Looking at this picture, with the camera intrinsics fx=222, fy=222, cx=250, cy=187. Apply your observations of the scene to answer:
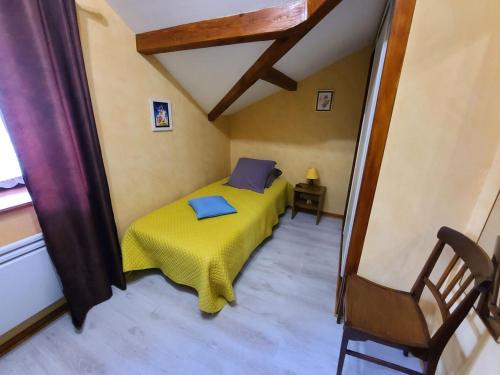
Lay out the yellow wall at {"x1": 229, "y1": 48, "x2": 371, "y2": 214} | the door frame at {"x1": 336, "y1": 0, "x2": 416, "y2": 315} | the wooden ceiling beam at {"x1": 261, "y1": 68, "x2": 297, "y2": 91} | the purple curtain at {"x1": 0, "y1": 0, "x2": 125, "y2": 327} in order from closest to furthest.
Result: the door frame at {"x1": 336, "y1": 0, "x2": 416, "y2": 315}
the purple curtain at {"x1": 0, "y1": 0, "x2": 125, "y2": 327}
the wooden ceiling beam at {"x1": 261, "y1": 68, "x2": 297, "y2": 91}
the yellow wall at {"x1": 229, "y1": 48, "x2": 371, "y2": 214}

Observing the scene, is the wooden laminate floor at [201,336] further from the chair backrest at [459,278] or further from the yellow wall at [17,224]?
the yellow wall at [17,224]

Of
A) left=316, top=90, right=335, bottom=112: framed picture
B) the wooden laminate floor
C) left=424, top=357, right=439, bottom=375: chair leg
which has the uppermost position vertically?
left=316, top=90, right=335, bottom=112: framed picture

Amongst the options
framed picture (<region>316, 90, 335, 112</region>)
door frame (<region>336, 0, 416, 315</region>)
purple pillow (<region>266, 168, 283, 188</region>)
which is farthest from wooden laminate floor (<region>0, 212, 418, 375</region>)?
framed picture (<region>316, 90, 335, 112</region>)

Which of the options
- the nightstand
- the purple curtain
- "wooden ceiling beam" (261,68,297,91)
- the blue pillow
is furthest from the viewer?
the nightstand

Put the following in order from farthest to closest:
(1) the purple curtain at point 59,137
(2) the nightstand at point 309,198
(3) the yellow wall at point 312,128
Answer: (2) the nightstand at point 309,198
(3) the yellow wall at point 312,128
(1) the purple curtain at point 59,137

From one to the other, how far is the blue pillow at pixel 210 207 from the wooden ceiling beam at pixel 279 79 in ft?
4.13

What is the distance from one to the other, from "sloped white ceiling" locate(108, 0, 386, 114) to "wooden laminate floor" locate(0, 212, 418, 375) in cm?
188

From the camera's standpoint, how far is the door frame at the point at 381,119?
0.96 m

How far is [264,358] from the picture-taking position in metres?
1.33

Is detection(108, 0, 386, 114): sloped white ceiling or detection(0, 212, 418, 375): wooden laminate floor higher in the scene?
detection(108, 0, 386, 114): sloped white ceiling

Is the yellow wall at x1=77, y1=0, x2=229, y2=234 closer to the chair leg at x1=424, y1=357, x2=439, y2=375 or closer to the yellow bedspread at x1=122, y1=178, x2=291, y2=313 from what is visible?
the yellow bedspread at x1=122, y1=178, x2=291, y2=313

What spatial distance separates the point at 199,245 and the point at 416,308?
4.37 ft

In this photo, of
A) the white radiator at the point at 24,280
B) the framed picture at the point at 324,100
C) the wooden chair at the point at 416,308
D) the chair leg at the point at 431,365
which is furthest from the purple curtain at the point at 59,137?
the framed picture at the point at 324,100

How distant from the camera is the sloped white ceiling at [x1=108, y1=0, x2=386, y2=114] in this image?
147cm
